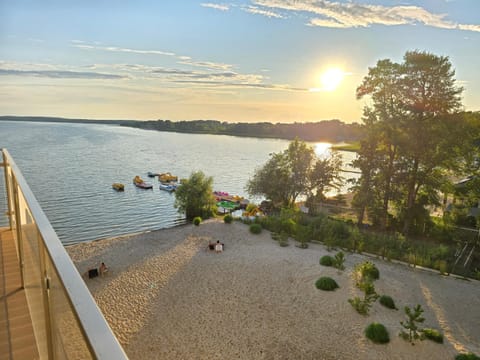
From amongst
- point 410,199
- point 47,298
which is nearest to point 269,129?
point 410,199

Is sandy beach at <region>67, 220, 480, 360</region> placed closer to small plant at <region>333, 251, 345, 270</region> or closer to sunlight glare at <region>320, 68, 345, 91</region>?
small plant at <region>333, 251, 345, 270</region>

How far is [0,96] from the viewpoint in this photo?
86.4ft

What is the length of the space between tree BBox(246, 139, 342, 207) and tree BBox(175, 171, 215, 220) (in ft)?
11.4

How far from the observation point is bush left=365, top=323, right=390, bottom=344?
24.6 ft

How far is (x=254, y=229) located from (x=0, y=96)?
25029 millimetres

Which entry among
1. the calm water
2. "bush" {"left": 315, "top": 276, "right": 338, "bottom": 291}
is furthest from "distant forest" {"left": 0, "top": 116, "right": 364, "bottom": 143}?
"bush" {"left": 315, "top": 276, "right": 338, "bottom": 291}

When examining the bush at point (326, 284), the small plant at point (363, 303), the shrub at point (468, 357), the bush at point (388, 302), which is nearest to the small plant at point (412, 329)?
the shrub at point (468, 357)

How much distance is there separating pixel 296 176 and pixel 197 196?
7.47m

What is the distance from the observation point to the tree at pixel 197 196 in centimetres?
2328

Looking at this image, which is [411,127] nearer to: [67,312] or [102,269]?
[102,269]

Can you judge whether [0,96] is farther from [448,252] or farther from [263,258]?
[448,252]

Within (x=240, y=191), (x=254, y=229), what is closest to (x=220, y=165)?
(x=240, y=191)

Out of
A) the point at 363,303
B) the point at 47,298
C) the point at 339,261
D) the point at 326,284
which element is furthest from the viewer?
the point at 339,261

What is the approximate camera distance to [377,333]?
7.56 m
